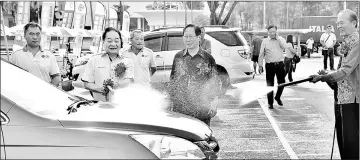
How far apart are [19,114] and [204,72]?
2926mm

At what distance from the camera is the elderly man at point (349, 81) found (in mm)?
5645

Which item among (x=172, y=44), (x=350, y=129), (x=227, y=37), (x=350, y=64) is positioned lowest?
(x=350, y=129)

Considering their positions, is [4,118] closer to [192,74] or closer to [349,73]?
[192,74]

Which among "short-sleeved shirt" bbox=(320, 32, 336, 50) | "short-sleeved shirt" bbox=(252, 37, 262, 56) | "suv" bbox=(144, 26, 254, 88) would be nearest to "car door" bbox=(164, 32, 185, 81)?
"suv" bbox=(144, 26, 254, 88)

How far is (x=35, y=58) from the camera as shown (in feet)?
22.1

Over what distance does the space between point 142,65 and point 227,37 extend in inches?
292

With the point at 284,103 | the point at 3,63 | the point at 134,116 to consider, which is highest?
the point at 3,63

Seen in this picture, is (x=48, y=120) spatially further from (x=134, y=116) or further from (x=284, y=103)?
(x=284, y=103)

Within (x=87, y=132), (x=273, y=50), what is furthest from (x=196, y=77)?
(x=273, y=50)

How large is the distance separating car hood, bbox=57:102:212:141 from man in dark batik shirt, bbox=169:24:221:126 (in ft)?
5.46

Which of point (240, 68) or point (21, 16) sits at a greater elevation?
point (21, 16)

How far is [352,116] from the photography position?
570 cm

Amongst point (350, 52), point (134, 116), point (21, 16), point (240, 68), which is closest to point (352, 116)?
point (350, 52)

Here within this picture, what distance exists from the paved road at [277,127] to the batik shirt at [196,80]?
1097 millimetres
